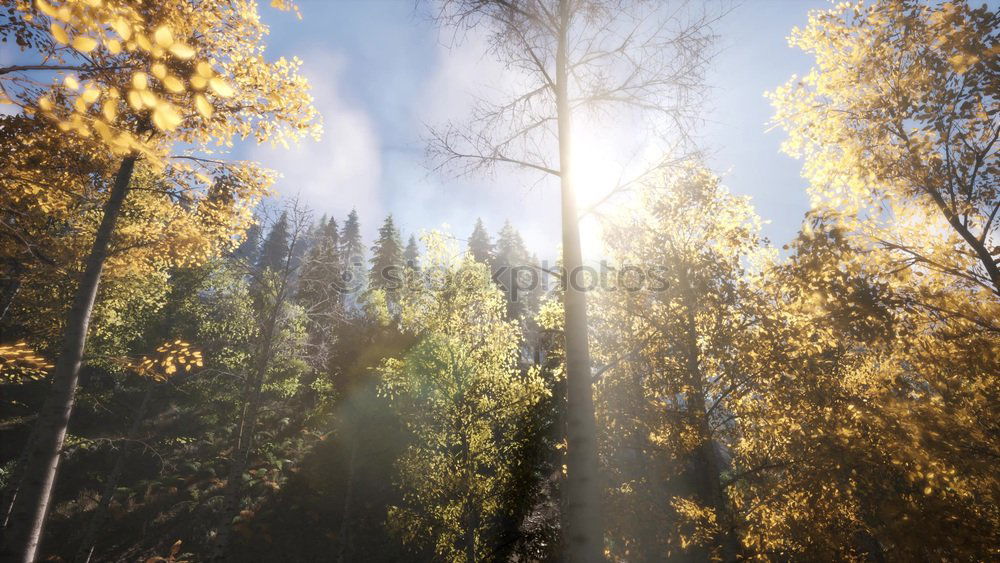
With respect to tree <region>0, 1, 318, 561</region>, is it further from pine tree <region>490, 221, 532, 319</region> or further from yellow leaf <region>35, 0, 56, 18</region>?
pine tree <region>490, 221, 532, 319</region>

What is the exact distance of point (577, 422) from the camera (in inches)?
141

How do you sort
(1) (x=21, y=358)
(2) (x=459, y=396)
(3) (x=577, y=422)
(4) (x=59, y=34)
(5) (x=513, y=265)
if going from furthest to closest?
(5) (x=513, y=265)
(2) (x=459, y=396)
(1) (x=21, y=358)
(3) (x=577, y=422)
(4) (x=59, y=34)

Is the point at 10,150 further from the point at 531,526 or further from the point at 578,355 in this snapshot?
the point at 531,526

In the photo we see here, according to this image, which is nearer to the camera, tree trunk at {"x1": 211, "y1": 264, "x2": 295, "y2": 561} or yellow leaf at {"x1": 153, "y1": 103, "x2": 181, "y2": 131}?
yellow leaf at {"x1": 153, "y1": 103, "x2": 181, "y2": 131}

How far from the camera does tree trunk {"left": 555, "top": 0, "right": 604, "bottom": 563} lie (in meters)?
3.29

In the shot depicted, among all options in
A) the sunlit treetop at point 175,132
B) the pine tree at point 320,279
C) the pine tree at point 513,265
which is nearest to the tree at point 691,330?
the sunlit treetop at point 175,132

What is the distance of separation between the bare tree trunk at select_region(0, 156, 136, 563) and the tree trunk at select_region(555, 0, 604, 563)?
15.5 ft

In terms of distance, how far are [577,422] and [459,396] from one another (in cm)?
799

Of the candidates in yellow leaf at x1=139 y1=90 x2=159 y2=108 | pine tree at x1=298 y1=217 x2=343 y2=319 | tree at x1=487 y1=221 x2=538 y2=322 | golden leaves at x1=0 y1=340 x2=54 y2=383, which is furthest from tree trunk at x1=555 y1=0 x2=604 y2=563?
tree at x1=487 y1=221 x2=538 y2=322

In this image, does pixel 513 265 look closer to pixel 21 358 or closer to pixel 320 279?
pixel 320 279

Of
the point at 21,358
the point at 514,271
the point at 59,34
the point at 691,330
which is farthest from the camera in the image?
the point at 514,271

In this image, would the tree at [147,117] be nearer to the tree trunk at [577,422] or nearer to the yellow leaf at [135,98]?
the yellow leaf at [135,98]

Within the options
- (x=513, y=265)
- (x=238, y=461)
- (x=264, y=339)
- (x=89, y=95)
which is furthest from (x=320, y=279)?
(x=513, y=265)

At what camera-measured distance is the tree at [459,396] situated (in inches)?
406
